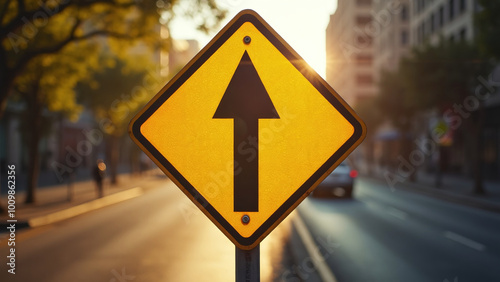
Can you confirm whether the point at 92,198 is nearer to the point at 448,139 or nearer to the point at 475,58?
the point at 448,139

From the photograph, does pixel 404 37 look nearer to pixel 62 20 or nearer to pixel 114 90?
pixel 114 90

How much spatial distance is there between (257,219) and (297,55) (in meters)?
0.65

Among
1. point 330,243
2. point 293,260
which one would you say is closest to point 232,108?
point 293,260

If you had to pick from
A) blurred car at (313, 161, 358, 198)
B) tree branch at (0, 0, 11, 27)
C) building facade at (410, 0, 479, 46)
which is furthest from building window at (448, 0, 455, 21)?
tree branch at (0, 0, 11, 27)

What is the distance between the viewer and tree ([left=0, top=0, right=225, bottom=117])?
44.9 feet

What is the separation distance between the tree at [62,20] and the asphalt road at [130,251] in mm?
5202

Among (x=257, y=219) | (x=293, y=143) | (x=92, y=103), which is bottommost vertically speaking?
(x=257, y=219)

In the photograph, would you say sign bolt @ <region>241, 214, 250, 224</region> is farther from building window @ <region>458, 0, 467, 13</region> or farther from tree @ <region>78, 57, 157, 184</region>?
building window @ <region>458, 0, 467, 13</region>

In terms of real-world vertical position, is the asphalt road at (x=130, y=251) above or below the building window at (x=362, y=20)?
below

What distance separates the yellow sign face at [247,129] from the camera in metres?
1.87

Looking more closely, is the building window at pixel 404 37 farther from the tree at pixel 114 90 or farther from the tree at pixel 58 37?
the tree at pixel 58 37

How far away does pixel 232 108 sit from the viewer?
1.91 meters

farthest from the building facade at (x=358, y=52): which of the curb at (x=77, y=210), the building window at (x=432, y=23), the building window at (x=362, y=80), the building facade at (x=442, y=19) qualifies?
the curb at (x=77, y=210)

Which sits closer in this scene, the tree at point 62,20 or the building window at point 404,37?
the tree at point 62,20
